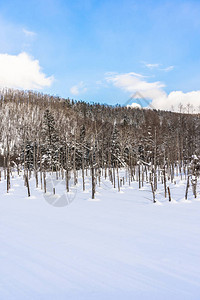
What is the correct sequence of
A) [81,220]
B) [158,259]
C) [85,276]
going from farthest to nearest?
[81,220]
[158,259]
[85,276]

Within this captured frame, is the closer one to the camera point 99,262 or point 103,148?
point 99,262

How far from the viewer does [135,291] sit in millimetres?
4000

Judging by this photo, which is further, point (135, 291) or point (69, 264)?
point (69, 264)

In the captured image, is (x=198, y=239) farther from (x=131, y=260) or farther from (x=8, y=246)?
(x=8, y=246)

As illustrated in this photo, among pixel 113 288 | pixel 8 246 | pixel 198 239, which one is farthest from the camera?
pixel 198 239

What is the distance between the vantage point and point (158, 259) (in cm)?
543

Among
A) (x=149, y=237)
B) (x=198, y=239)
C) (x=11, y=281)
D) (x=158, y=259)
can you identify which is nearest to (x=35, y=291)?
(x=11, y=281)

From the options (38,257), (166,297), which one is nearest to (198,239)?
(166,297)

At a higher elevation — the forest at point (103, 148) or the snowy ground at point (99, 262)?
the forest at point (103, 148)

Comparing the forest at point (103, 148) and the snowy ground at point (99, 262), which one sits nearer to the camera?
the snowy ground at point (99, 262)

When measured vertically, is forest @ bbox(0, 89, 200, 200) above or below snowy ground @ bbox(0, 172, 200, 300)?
above

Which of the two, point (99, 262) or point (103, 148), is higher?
point (103, 148)

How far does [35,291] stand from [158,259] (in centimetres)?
313

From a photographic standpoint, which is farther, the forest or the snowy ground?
the forest
